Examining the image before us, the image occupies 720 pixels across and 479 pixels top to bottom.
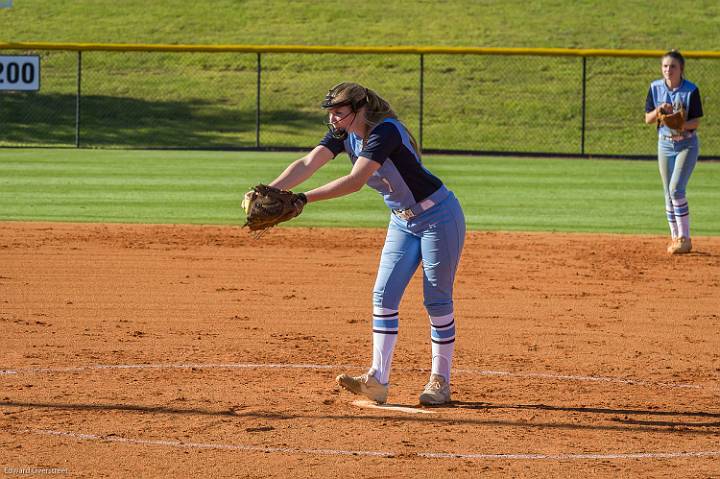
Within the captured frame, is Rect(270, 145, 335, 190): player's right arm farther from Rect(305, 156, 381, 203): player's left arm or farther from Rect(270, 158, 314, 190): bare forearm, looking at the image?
Rect(305, 156, 381, 203): player's left arm

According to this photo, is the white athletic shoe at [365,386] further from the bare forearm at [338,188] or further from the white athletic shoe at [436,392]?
the bare forearm at [338,188]

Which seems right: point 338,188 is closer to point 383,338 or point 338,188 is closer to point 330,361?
point 383,338

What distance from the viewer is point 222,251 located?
12.8 m

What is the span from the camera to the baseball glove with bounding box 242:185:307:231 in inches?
248

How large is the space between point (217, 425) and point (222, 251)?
661cm

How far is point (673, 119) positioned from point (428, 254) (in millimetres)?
6348

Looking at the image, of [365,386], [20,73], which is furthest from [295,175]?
[20,73]

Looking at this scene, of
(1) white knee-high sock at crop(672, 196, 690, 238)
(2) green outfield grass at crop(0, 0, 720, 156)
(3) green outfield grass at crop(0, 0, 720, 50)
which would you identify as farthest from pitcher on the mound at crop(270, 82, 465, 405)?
(3) green outfield grass at crop(0, 0, 720, 50)

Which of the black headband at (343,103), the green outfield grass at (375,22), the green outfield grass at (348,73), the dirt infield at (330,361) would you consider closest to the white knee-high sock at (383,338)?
the dirt infield at (330,361)

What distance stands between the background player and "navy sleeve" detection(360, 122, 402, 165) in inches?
255

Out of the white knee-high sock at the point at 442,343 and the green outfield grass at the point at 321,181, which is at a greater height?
the green outfield grass at the point at 321,181

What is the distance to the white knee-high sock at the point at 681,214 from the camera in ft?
41.2

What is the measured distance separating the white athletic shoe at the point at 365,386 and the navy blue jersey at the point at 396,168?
102 cm

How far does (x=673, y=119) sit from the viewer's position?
1221cm
